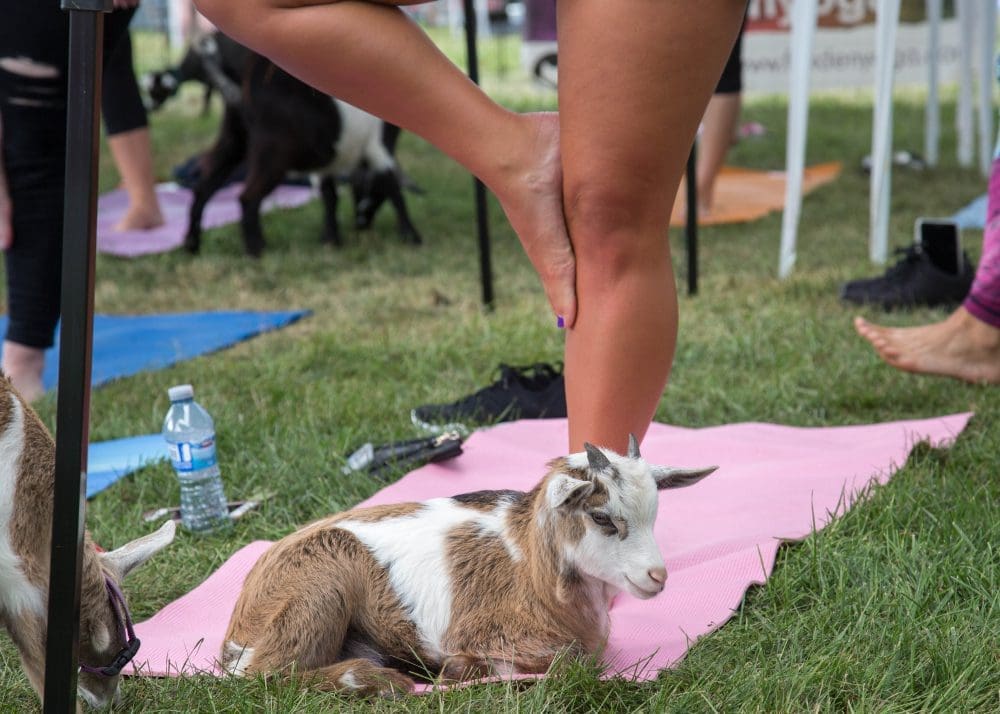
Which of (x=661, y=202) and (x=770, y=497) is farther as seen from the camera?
(x=770, y=497)

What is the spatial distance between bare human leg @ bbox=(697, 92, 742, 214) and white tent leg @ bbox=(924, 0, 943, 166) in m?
1.58

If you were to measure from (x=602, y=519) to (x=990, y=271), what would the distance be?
1.79 metres

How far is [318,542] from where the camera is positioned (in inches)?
64.5

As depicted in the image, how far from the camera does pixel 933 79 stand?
6566mm

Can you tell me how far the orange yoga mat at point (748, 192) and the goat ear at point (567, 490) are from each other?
4.13 metres

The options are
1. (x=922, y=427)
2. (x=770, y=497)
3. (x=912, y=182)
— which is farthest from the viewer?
(x=912, y=182)

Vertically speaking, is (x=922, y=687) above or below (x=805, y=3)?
below

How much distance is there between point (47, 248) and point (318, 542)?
1.69 metres

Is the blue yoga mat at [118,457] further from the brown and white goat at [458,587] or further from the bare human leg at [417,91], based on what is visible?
the bare human leg at [417,91]

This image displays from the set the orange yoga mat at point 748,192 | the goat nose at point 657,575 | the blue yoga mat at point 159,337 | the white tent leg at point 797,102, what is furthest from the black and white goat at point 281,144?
the goat nose at point 657,575

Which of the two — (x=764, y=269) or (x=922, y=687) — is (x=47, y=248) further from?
(x=764, y=269)

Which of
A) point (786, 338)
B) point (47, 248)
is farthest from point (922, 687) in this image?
point (47, 248)

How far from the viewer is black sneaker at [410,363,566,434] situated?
2846mm

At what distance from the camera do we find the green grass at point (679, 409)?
1523 millimetres
